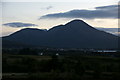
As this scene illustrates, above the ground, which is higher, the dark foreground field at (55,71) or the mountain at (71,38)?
the mountain at (71,38)

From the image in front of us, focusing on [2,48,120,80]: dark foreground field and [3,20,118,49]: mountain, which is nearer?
[2,48,120,80]: dark foreground field

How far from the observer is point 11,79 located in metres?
22.9

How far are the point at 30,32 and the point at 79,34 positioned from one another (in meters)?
30.4

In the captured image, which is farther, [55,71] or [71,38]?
[71,38]

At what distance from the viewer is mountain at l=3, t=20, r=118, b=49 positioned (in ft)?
407

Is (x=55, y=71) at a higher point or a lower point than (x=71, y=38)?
lower

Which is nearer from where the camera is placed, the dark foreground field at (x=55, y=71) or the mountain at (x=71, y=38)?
the dark foreground field at (x=55, y=71)

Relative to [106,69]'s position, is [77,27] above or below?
above

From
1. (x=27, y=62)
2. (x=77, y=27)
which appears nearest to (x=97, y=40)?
(x=77, y=27)

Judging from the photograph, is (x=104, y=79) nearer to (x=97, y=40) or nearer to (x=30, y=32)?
(x=97, y=40)

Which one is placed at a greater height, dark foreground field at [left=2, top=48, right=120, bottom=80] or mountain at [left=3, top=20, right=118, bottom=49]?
mountain at [left=3, top=20, right=118, bottom=49]

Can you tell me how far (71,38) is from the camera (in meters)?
130

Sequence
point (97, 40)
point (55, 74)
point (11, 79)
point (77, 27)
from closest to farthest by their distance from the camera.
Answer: point (11, 79), point (55, 74), point (97, 40), point (77, 27)

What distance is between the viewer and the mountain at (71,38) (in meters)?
124
